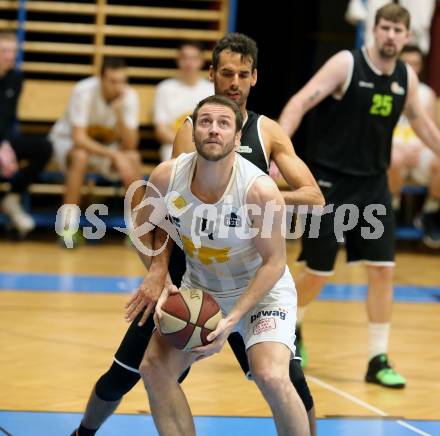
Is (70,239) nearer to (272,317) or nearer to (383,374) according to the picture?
(383,374)

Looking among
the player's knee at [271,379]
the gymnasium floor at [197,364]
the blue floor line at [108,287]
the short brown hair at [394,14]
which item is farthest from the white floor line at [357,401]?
the blue floor line at [108,287]

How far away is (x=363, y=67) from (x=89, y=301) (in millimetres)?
2903

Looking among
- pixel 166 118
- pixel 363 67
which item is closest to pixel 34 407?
pixel 363 67

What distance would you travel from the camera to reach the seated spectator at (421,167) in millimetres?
10141

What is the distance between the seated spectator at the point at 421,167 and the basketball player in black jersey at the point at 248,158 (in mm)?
5338

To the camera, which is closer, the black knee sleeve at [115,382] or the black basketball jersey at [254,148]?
the black knee sleeve at [115,382]

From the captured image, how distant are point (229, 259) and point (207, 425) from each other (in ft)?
3.76

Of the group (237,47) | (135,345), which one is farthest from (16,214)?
(135,345)

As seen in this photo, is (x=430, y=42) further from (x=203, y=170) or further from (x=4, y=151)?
(x=203, y=170)

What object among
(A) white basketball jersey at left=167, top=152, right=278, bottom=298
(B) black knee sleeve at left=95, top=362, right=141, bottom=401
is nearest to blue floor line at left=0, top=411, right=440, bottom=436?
(B) black knee sleeve at left=95, top=362, right=141, bottom=401

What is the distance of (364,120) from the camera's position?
627cm

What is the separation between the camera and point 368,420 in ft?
17.9

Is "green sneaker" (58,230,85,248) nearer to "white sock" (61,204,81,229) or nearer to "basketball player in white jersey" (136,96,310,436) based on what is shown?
"white sock" (61,204,81,229)

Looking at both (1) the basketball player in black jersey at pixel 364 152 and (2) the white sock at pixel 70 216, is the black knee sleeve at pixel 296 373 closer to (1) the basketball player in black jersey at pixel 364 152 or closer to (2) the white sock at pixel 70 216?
(1) the basketball player in black jersey at pixel 364 152
